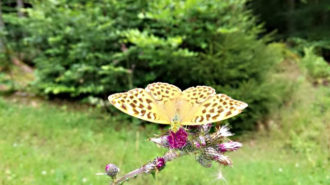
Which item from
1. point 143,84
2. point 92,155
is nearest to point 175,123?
point 92,155

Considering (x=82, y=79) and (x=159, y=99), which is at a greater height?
(x=159, y=99)

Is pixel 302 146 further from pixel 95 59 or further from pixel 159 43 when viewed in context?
pixel 95 59

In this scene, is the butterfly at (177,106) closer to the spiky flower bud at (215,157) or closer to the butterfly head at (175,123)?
the butterfly head at (175,123)

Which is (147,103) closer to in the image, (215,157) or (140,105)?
(140,105)

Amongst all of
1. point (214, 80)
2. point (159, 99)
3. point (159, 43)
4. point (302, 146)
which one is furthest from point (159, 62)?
point (159, 99)

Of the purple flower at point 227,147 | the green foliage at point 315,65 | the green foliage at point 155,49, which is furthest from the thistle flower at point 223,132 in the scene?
the green foliage at point 315,65

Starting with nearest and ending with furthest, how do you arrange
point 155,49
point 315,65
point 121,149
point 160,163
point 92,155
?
point 160,163 < point 92,155 < point 121,149 < point 155,49 < point 315,65
